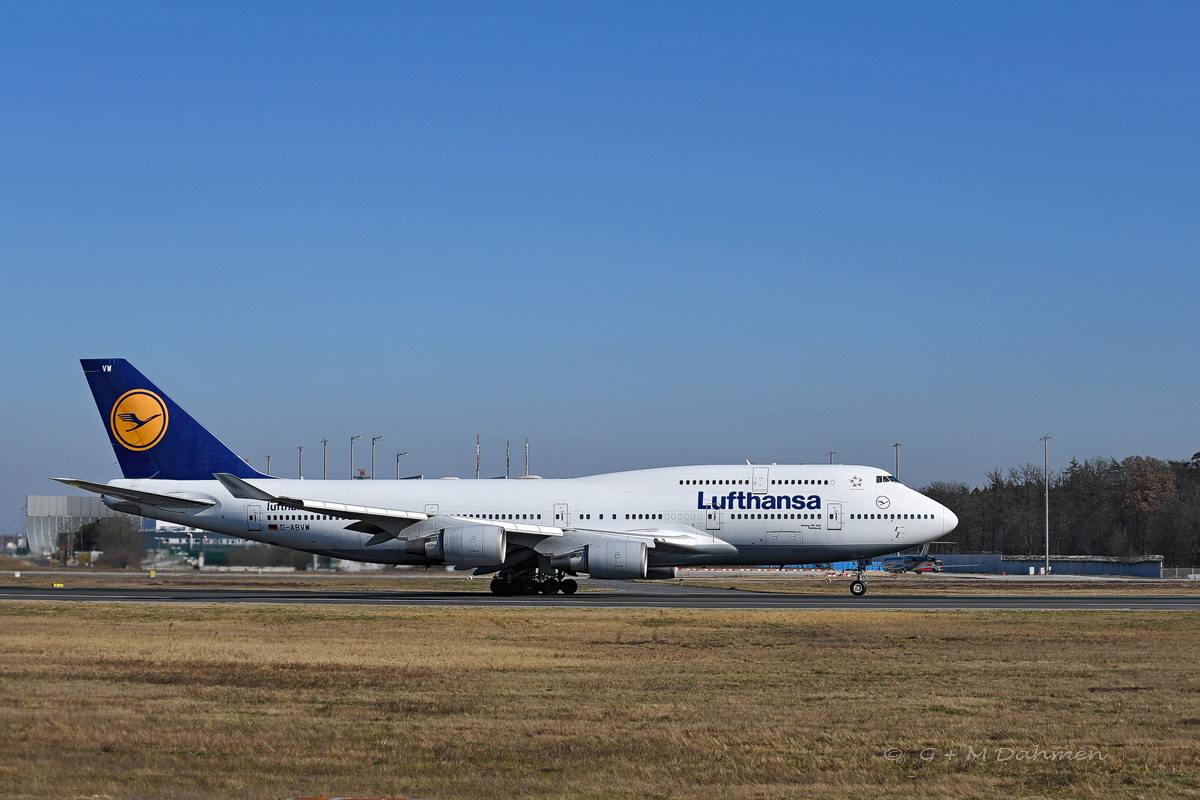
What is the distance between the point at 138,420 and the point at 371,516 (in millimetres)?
11136

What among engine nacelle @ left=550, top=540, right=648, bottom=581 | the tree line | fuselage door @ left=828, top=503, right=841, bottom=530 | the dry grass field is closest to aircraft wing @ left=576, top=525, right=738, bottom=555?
engine nacelle @ left=550, top=540, right=648, bottom=581

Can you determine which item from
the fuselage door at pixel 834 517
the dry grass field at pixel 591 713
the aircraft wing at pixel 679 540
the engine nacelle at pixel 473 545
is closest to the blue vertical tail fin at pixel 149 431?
the engine nacelle at pixel 473 545

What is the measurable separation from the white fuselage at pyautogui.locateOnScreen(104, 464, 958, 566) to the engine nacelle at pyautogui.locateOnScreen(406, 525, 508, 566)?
1.97 m

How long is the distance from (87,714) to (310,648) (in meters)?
8.30

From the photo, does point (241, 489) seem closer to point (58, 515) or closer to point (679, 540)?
point (679, 540)

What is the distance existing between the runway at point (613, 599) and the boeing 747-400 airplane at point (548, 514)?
50.2 inches

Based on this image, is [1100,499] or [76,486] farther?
[1100,499]

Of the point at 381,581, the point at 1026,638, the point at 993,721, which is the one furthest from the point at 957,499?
the point at 993,721

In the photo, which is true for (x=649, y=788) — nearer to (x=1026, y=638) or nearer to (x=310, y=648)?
(x=310, y=648)

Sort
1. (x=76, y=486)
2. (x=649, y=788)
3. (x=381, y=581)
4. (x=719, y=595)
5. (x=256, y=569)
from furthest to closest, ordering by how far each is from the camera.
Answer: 1. (x=381, y=581)
2. (x=256, y=569)
3. (x=719, y=595)
4. (x=76, y=486)
5. (x=649, y=788)

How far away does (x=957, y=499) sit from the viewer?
144875 millimetres

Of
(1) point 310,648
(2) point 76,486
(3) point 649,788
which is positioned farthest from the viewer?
(2) point 76,486

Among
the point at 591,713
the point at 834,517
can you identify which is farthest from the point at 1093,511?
the point at 591,713

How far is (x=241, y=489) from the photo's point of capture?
3947cm
